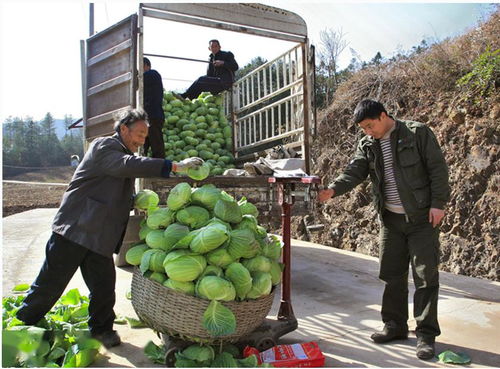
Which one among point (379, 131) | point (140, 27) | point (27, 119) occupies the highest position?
point (27, 119)

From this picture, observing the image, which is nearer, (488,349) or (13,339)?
(13,339)

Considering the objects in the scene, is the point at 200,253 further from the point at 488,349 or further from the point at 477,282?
the point at 477,282

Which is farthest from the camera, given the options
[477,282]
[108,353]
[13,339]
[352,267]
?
[352,267]

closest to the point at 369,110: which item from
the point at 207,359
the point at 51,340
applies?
the point at 207,359

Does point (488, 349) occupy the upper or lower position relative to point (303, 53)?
lower

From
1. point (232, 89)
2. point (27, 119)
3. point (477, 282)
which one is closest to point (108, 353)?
point (477, 282)

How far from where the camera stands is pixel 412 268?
11.8 ft

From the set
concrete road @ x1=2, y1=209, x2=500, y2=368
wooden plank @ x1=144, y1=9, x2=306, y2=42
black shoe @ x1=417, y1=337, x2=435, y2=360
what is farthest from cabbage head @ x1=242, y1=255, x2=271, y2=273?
wooden plank @ x1=144, y1=9, x2=306, y2=42

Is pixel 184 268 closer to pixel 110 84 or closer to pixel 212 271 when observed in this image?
pixel 212 271

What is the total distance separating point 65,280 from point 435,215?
291 centimetres

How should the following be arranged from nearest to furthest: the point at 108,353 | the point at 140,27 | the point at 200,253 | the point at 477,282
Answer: the point at 200,253 < the point at 108,353 < the point at 140,27 < the point at 477,282

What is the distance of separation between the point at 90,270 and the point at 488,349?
3234 mm

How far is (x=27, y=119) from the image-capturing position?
49812 mm

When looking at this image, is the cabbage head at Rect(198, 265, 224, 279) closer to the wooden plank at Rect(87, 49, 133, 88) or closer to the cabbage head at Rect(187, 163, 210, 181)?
the cabbage head at Rect(187, 163, 210, 181)
